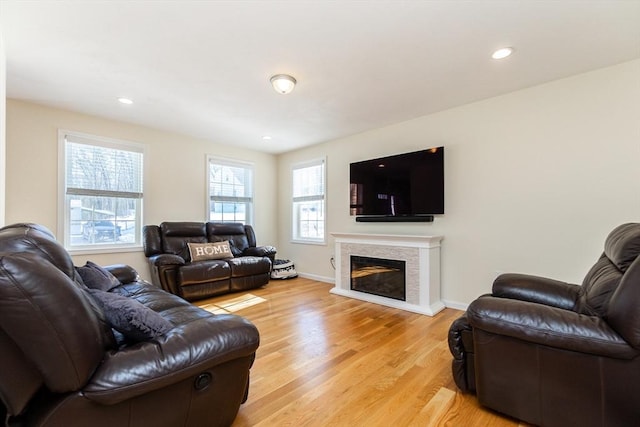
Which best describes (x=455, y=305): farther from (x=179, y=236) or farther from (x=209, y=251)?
(x=179, y=236)

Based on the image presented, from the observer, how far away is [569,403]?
4.36 feet

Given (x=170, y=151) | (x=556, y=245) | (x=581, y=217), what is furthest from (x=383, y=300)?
(x=170, y=151)

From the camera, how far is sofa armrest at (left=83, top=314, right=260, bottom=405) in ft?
3.22

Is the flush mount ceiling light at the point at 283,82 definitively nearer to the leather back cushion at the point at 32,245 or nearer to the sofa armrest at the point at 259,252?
the leather back cushion at the point at 32,245

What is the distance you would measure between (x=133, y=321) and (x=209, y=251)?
10.4 feet

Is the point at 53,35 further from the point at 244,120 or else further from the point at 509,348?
the point at 509,348

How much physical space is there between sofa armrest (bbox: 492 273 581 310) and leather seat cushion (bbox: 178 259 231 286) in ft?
10.8

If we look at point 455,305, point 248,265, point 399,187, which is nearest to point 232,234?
point 248,265

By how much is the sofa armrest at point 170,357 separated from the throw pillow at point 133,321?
0.19 ft

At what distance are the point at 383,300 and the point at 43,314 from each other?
3334 mm

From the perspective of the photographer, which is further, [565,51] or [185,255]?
[185,255]

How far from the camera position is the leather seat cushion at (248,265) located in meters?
4.07

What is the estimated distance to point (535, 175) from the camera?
2838 millimetres

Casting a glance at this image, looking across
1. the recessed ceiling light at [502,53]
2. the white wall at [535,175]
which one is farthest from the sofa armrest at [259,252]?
the recessed ceiling light at [502,53]
